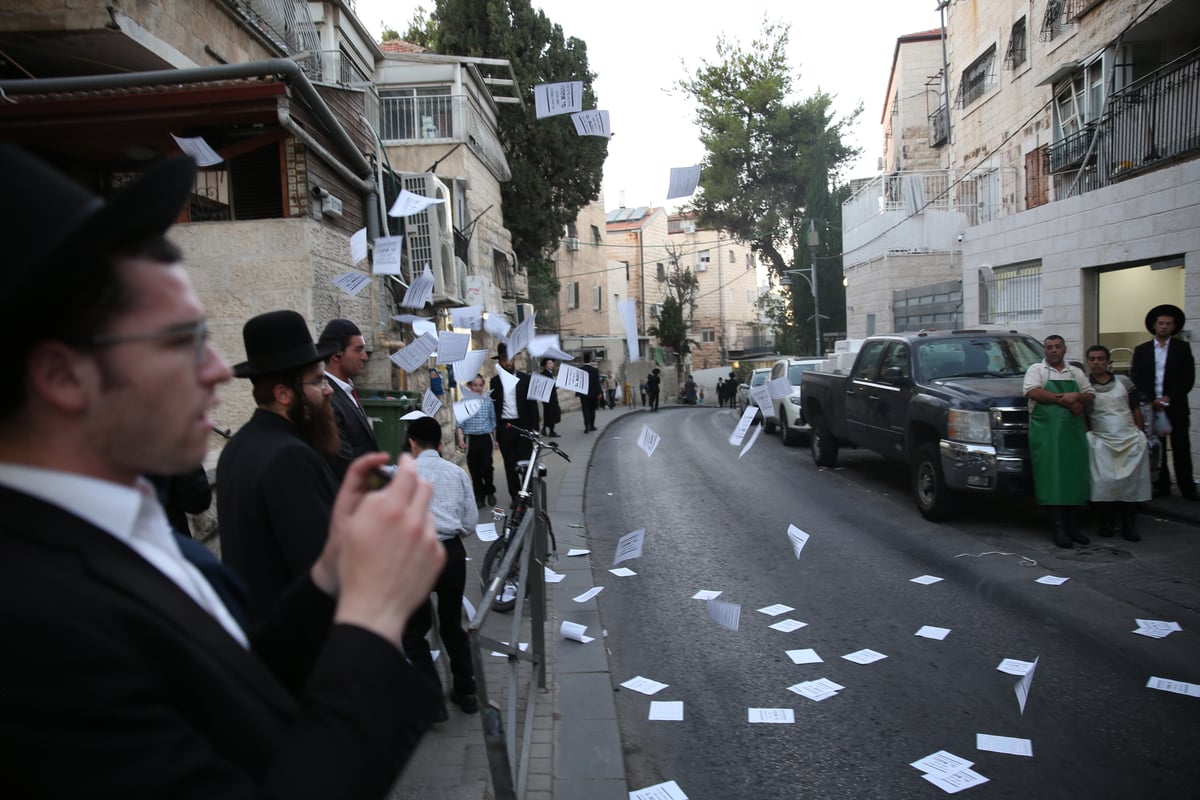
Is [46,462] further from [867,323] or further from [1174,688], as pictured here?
[867,323]

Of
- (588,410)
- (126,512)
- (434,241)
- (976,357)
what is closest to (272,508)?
(126,512)

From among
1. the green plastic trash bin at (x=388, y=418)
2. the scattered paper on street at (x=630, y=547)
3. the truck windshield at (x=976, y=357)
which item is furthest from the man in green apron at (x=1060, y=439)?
the green plastic trash bin at (x=388, y=418)

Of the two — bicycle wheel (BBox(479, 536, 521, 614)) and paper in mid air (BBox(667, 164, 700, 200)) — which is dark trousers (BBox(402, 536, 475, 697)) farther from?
paper in mid air (BBox(667, 164, 700, 200))

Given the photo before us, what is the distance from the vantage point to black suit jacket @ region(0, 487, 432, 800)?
2.83 feet

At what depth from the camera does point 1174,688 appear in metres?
4.23

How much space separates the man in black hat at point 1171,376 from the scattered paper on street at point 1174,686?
491 cm

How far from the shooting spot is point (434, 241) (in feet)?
45.0

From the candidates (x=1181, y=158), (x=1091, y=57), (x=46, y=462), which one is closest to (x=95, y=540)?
(x=46, y=462)

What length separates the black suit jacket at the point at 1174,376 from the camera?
8.25 m

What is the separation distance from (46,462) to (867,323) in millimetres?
23414

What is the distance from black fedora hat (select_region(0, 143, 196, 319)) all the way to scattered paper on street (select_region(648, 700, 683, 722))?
12.9ft

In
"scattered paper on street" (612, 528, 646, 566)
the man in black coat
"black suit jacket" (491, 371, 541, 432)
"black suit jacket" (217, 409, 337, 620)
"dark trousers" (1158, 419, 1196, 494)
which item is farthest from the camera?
"black suit jacket" (491, 371, 541, 432)

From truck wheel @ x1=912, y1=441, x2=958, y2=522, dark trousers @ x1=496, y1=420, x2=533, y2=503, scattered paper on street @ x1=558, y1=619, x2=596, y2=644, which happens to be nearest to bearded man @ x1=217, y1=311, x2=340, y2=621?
scattered paper on street @ x1=558, y1=619, x2=596, y2=644

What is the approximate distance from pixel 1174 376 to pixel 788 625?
5776 millimetres
